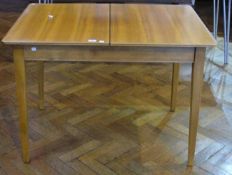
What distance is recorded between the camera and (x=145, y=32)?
4.79ft

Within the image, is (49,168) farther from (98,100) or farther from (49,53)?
(98,100)

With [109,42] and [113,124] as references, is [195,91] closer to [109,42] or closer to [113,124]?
[109,42]

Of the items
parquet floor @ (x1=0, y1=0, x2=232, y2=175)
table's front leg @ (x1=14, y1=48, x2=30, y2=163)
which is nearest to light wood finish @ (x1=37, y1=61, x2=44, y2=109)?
parquet floor @ (x1=0, y1=0, x2=232, y2=175)

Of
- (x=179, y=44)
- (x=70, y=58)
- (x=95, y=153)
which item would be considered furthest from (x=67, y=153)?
(x=179, y=44)

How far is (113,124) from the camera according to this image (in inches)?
75.3

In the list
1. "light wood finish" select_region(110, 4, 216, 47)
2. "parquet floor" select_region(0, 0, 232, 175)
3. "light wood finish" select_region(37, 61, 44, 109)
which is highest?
"light wood finish" select_region(110, 4, 216, 47)

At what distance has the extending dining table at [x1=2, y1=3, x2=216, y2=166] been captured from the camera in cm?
136

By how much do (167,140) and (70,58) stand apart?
0.66m

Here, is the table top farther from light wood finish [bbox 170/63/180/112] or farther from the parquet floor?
the parquet floor

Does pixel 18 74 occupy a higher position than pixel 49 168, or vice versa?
pixel 18 74

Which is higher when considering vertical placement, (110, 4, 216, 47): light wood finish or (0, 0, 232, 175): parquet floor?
(110, 4, 216, 47): light wood finish

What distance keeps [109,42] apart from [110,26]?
0.19 metres

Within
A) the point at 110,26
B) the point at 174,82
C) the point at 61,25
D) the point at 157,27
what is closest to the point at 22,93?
the point at 61,25

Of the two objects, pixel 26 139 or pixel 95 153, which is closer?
pixel 26 139
